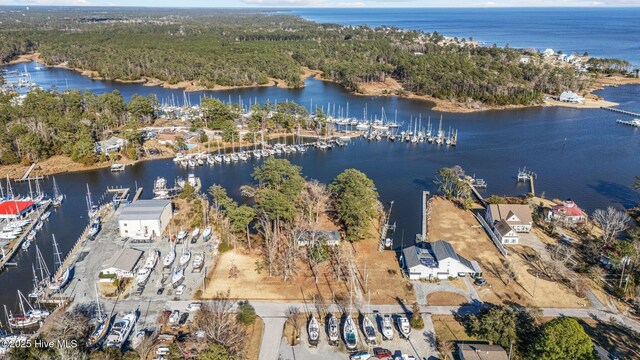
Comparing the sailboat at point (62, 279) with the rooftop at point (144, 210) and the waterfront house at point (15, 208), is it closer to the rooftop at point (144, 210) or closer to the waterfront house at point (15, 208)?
the rooftop at point (144, 210)

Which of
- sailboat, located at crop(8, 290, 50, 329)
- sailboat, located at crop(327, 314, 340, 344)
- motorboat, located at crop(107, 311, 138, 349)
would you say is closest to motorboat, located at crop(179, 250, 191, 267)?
motorboat, located at crop(107, 311, 138, 349)

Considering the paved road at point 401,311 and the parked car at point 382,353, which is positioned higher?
the parked car at point 382,353

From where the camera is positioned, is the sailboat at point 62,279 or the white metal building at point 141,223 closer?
the sailboat at point 62,279

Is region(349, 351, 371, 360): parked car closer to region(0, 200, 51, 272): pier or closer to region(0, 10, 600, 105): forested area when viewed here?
region(0, 200, 51, 272): pier

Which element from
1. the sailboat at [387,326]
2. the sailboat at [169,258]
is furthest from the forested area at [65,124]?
the sailboat at [387,326]

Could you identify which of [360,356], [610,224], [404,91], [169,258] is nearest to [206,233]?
[169,258]

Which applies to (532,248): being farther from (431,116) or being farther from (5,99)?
(5,99)

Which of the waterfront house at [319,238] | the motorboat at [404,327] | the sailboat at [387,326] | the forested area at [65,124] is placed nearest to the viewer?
the sailboat at [387,326]
